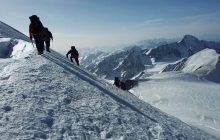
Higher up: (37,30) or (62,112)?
(37,30)

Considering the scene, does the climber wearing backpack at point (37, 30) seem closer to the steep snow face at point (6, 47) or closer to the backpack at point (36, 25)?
the backpack at point (36, 25)

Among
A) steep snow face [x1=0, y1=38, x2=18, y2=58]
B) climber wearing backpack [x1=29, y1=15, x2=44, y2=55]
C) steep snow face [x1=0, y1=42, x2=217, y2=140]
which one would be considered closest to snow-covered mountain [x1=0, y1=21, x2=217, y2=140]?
steep snow face [x1=0, y1=42, x2=217, y2=140]

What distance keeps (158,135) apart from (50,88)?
5.38 m

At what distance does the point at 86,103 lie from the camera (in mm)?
14836

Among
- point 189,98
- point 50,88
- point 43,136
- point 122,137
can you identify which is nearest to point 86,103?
point 50,88

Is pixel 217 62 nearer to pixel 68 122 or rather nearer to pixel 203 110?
pixel 203 110

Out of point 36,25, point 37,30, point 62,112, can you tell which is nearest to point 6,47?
point 37,30

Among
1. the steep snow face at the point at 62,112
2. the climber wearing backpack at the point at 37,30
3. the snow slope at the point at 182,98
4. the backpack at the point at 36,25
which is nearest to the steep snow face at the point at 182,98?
the snow slope at the point at 182,98

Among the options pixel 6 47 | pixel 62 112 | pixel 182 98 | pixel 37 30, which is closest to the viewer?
pixel 62 112

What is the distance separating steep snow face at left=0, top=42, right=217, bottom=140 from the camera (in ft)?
37.6

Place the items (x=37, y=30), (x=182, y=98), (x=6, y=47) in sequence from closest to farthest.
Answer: (x=37, y=30), (x=6, y=47), (x=182, y=98)

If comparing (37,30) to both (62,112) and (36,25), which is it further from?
(62,112)

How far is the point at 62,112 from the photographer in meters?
13.0

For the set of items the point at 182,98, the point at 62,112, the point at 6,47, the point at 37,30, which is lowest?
the point at 182,98
